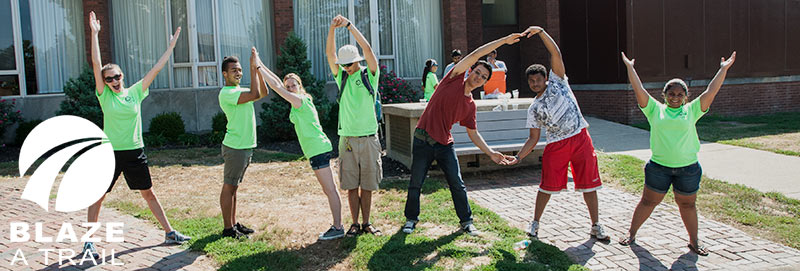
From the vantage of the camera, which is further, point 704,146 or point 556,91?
point 704,146

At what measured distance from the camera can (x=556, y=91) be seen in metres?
5.84

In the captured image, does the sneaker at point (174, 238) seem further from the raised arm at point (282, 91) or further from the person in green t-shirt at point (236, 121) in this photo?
the raised arm at point (282, 91)

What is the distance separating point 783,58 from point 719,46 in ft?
8.60

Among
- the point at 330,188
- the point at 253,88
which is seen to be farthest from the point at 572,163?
the point at 253,88

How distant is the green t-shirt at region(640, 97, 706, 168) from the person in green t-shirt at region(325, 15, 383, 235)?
2.34m

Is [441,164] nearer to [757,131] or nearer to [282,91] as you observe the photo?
[282,91]

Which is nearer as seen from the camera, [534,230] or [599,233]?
[599,233]

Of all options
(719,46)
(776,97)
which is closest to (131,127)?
(719,46)

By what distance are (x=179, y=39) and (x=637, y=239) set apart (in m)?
11.1

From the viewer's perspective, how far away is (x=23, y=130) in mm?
12836

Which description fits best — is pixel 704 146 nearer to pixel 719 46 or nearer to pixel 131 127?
pixel 719 46

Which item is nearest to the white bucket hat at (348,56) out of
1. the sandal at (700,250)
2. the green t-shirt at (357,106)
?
the green t-shirt at (357,106)

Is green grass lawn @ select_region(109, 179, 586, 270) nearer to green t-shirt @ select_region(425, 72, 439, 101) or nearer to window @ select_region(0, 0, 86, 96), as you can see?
green t-shirt @ select_region(425, 72, 439, 101)

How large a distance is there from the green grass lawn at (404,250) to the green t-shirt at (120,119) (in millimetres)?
1074
